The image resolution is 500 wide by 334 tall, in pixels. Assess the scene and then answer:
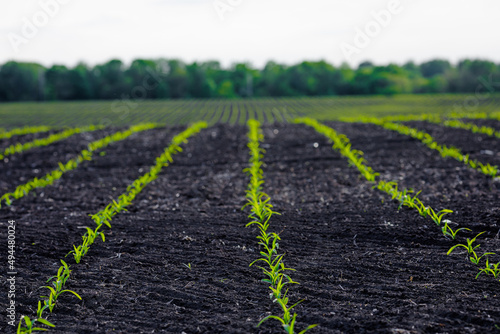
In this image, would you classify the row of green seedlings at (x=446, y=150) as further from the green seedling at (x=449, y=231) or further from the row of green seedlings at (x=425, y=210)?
the green seedling at (x=449, y=231)

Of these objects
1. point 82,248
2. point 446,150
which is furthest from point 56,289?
point 446,150

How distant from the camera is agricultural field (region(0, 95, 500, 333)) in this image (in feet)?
9.81

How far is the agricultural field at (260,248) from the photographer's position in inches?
118

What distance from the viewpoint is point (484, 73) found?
5706cm

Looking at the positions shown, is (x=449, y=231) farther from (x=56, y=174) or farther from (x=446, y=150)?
(x=56, y=174)

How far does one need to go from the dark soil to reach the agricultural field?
0.05ft

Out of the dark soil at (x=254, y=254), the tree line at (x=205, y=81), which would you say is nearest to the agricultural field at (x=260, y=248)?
the dark soil at (x=254, y=254)

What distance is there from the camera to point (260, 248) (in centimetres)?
412

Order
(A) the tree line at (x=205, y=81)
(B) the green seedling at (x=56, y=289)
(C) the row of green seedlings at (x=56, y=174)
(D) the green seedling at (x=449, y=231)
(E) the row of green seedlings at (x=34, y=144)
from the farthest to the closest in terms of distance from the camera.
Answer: (A) the tree line at (x=205, y=81) < (E) the row of green seedlings at (x=34, y=144) < (C) the row of green seedlings at (x=56, y=174) < (D) the green seedling at (x=449, y=231) < (B) the green seedling at (x=56, y=289)

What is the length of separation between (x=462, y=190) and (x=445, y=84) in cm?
6103

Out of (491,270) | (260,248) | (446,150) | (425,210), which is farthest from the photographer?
(446,150)

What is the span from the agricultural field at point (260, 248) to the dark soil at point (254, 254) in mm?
16

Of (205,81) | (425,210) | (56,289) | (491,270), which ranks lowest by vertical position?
(56,289)

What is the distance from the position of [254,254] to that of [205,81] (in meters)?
65.8
